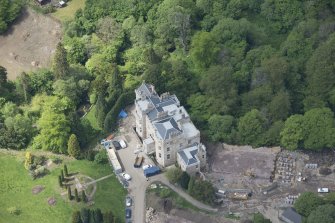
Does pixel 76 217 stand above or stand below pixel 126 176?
below

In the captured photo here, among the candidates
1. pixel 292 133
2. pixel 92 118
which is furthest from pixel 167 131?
pixel 292 133

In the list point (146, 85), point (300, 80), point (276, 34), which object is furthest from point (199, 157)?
point (276, 34)

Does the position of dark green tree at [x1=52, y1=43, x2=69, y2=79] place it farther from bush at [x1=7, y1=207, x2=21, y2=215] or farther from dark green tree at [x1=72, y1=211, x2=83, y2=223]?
dark green tree at [x1=72, y1=211, x2=83, y2=223]

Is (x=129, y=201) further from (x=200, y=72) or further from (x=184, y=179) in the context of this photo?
(x=200, y=72)

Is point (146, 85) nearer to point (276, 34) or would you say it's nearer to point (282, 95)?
point (282, 95)

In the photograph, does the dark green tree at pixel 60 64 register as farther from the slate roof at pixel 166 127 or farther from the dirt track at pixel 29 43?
the slate roof at pixel 166 127

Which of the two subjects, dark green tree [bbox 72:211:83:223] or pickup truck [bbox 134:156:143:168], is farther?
pickup truck [bbox 134:156:143:168]

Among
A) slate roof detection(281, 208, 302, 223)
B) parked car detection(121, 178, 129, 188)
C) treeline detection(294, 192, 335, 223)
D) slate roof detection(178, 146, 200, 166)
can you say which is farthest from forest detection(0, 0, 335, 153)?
slate roof detection(281, 208, 302, 223)
